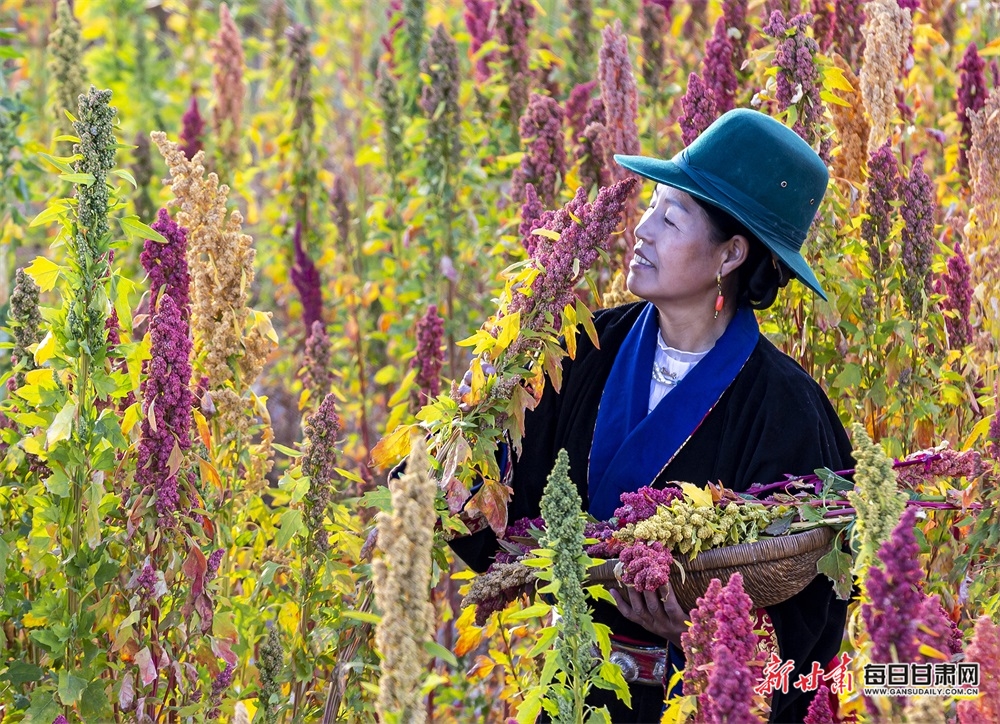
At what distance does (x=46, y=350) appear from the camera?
1.99 metres

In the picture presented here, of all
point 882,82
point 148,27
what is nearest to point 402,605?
point 882,82

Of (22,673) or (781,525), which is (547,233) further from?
(22,673)

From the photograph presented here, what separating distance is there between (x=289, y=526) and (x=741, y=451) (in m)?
0.88

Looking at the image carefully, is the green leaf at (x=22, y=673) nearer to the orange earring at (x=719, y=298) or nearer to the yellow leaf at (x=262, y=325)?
the yellow leaf at (x=262, y=325)

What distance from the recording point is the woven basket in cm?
199

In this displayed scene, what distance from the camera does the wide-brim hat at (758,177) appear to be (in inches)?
91.7

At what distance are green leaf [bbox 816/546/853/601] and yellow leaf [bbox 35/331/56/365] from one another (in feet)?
4.40

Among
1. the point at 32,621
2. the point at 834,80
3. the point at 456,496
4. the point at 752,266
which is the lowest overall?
the point at 32,621

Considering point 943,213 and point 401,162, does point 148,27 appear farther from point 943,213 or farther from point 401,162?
point 943,213

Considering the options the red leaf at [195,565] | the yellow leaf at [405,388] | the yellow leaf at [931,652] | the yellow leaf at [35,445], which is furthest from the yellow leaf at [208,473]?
the yellow leaf at [931,652]

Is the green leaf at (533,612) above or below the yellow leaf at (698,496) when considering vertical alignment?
below

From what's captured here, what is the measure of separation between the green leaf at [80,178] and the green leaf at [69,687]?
2.77 ft

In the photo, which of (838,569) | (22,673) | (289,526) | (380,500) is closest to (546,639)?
(380,500)

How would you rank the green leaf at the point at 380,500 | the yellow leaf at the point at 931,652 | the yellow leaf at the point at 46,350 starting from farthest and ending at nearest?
the green leaf at the point at 380,500 < the yellow leaf at the point at 46,350 < the yellow leaf at the point at 931,652
